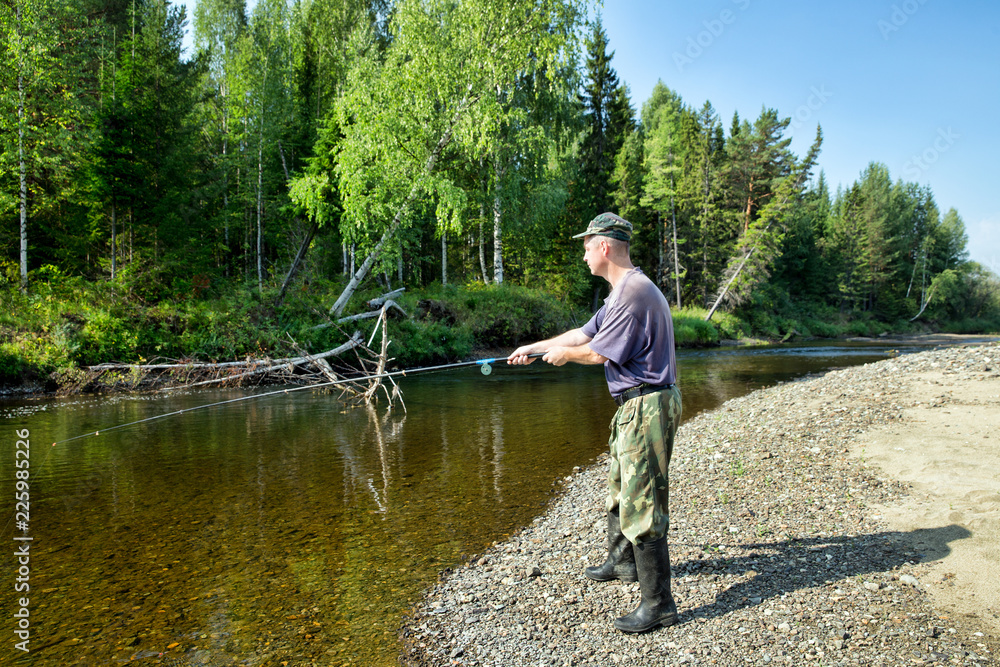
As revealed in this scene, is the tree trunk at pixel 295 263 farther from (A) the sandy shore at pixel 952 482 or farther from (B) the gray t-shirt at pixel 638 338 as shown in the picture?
(A) the sandy shore at pixel 952 482

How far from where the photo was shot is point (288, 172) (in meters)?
25.4

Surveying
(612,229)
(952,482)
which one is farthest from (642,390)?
(952,482)

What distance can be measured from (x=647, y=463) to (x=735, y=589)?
128cm

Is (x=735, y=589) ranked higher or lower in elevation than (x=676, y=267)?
lower

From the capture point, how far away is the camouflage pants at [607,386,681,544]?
347 cm

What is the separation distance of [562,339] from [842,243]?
65.3 m

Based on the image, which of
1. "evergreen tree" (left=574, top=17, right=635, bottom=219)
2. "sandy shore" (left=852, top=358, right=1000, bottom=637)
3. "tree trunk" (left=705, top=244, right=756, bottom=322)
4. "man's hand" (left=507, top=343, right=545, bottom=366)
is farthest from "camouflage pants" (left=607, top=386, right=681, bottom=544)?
"tree trunk" (left=705, top=244, right=756, bottom=322)

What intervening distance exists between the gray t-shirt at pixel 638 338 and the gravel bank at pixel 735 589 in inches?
61.4

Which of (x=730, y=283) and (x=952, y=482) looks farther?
(x=730, y=283)

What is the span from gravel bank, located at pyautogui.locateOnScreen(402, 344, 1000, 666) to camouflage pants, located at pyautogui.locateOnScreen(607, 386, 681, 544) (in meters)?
0.67

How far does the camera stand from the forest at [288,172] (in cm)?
1653

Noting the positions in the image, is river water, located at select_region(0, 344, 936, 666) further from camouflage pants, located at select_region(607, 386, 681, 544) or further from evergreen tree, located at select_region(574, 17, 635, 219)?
evergreen tree, located at select_region(574, 17, 635, 219)

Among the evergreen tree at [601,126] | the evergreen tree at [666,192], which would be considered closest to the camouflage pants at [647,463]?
the evergreen tree at [601,126]

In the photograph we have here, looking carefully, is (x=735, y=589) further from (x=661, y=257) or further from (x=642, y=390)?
(x=661, y=257)
